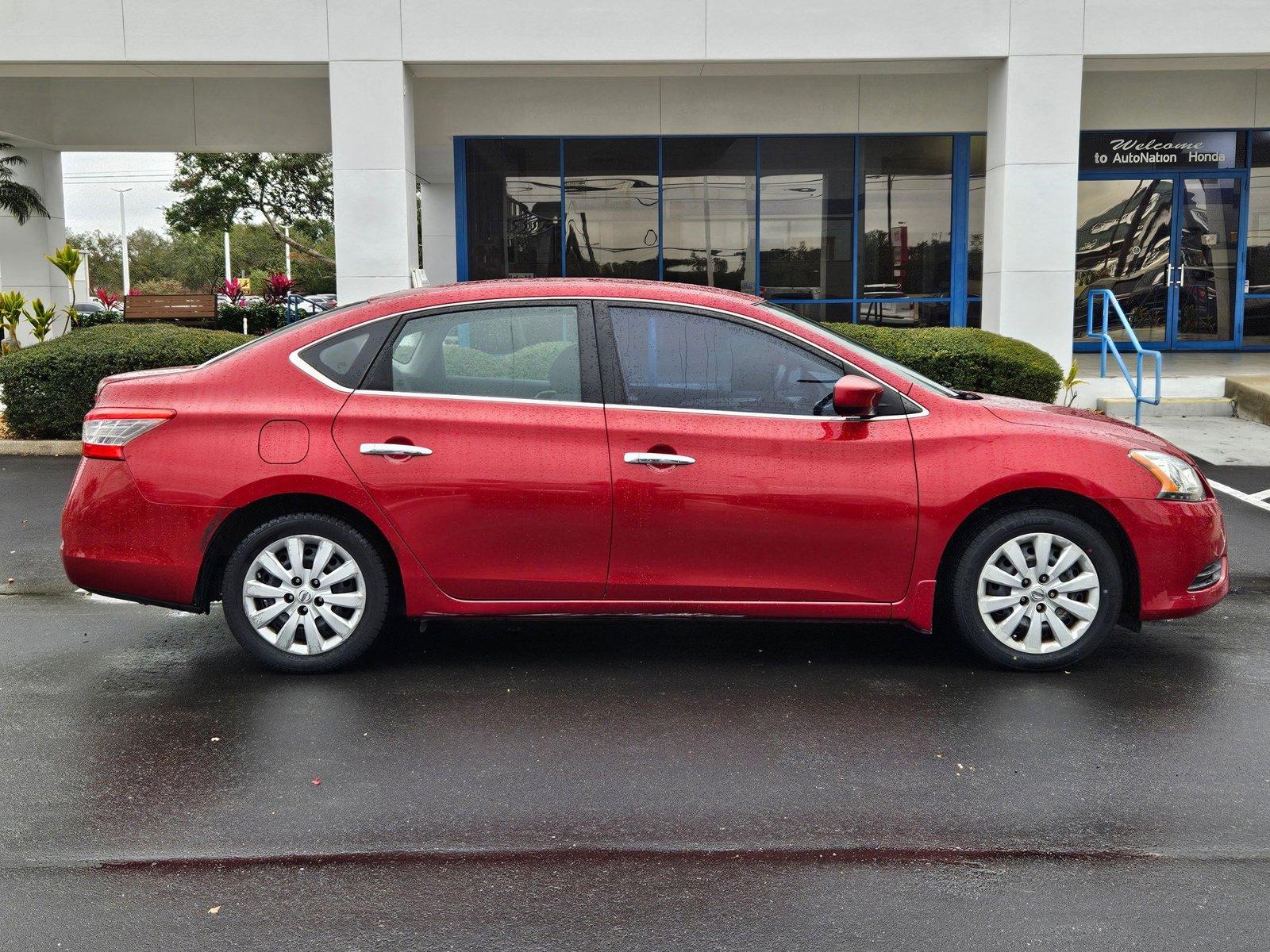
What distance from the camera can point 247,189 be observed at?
3372cm

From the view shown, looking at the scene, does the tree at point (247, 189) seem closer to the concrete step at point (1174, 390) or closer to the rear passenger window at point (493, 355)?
the concrete step at point (1174, 390)

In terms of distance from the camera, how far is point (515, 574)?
18.5 feet

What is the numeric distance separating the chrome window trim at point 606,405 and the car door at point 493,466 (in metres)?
0.01

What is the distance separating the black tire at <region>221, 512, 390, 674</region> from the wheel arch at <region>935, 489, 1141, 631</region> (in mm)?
2461

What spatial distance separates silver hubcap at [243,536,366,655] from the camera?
564 cm

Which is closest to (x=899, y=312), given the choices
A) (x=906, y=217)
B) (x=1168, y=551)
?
(x=906, y=217)

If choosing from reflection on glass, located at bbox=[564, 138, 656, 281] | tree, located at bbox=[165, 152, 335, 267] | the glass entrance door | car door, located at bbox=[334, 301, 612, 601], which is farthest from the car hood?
tree, located at bbox=[165, 152, 335, 267]

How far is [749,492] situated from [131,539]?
271 cm

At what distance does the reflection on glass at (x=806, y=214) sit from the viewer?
1844 centimetres

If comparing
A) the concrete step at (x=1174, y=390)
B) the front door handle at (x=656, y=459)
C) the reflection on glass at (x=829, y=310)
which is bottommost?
the concrete step at (x=1174, y=390)

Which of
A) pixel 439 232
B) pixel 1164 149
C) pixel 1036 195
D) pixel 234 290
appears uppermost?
pixel 1164 149

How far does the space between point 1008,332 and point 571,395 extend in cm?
1041

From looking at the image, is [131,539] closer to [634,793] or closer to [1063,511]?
[634,793]

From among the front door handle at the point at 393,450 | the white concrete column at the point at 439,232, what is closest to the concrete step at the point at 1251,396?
the white concrete column at the point at 439,232
